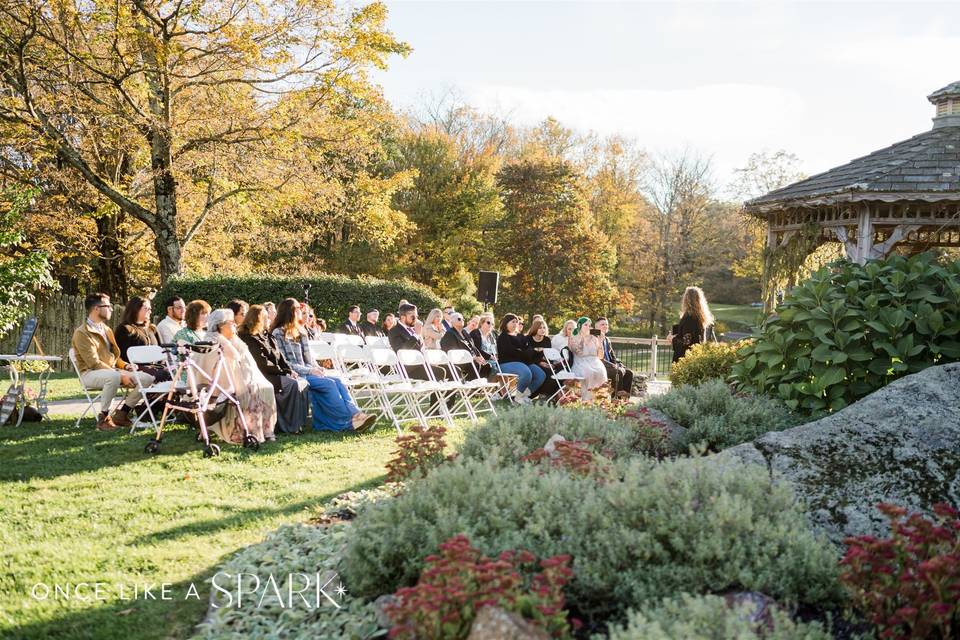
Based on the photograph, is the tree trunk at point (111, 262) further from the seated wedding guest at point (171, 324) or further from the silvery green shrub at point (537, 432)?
the silvery green shrub at point (537, 432)

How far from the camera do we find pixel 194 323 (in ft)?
26.9

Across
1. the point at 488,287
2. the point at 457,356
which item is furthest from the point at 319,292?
the point at 457,356

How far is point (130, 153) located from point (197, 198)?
1.75m

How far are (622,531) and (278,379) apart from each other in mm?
6261

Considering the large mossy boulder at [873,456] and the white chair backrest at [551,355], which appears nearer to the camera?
the large mossy boulder at [873,456]

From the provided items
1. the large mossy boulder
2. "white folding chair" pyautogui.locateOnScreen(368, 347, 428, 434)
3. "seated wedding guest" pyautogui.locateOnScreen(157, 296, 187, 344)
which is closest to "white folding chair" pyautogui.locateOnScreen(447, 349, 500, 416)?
"white folding chair" pyautogui.locateOnScreen(368, 347, 428, 434)

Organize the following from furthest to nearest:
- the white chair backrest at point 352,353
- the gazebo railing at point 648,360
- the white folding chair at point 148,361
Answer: the gazebo railing at point 648,360 < the white chair backrest at point 352,353 < the white folding chair at point 148,361

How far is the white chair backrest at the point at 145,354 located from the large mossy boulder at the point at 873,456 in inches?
250

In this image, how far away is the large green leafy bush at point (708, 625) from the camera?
7.97 ft

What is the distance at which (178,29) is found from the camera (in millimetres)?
13992

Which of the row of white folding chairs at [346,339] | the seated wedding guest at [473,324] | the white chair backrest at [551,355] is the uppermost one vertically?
the seated wedding guest at [473,324]

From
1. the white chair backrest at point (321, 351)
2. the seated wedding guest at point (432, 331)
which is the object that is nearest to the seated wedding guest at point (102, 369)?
the white chair backrest at point (321, 351)

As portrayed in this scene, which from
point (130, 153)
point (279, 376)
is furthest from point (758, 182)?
point (279, 376)

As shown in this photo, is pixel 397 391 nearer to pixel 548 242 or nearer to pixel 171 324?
pixel 171 324
